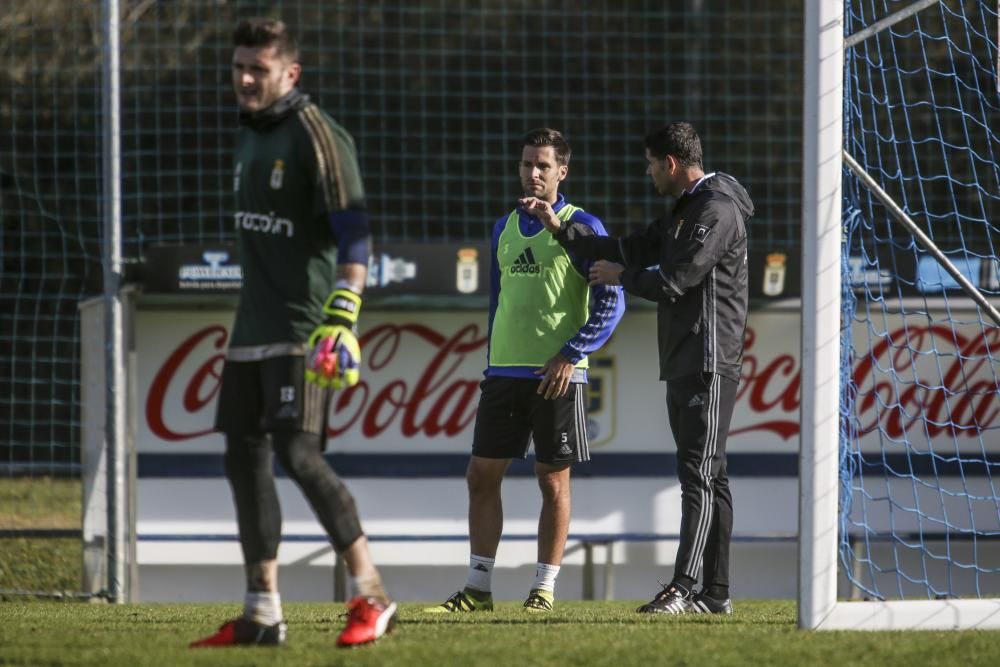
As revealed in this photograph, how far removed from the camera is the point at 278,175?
4.57m

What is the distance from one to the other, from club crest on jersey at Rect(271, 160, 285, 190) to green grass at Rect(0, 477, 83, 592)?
6080 millimetres

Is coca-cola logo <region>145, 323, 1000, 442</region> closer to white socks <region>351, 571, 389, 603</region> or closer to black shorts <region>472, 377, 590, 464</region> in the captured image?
black shorts <region>472, 377, 590, 464</region>

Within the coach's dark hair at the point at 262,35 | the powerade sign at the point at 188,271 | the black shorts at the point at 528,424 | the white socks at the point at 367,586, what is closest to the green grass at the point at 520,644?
the white socks at the point at 367,586

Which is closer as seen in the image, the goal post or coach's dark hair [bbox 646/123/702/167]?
the goal post

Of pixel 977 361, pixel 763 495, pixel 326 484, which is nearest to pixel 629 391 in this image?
pixel 763 495

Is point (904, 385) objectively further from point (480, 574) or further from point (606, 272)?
point (480, 574)

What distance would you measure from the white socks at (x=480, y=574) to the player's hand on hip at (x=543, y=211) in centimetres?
141

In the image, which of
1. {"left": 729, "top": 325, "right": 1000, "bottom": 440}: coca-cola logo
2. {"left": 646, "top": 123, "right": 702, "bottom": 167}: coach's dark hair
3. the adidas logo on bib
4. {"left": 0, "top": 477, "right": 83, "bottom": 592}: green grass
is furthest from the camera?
{"left": 0, "top": 477, "right": 83, "bottom": 592}: green grass

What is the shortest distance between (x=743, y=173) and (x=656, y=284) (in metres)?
11.8

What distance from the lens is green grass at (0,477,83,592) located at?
34.6ft

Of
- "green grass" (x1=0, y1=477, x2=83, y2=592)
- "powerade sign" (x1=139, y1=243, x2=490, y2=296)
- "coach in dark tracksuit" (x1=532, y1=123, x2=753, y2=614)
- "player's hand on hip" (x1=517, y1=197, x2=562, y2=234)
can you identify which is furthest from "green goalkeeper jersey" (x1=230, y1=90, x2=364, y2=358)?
"green grass" (x1=0, y1=477, x2=83, y2=592)

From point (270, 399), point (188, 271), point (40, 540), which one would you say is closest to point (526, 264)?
point (270, 399)

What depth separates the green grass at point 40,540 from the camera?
10.5 meters

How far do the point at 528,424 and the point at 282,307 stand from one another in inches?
77.3
